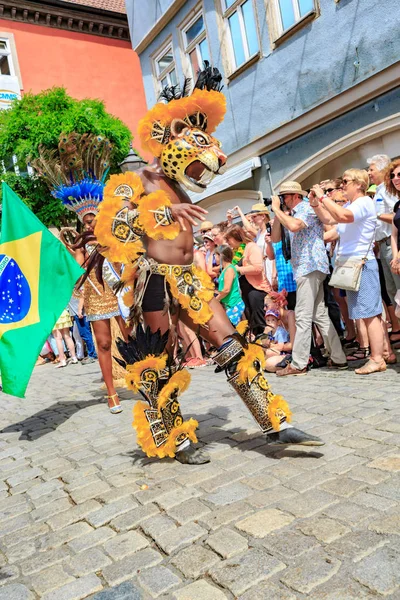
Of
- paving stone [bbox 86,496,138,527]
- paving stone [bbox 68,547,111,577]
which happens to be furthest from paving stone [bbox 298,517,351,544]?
paving stone [bbox 86,496,138,527]

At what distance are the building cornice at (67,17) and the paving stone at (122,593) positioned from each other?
2551 cm

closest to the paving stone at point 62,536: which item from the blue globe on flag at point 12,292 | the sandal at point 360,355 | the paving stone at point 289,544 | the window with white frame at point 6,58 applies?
the paving stone at point 289,544

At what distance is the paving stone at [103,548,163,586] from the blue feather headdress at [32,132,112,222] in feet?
12.2

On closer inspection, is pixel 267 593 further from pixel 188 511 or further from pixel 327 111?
pixel 327 111

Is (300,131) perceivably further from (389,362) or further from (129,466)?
(129,466)

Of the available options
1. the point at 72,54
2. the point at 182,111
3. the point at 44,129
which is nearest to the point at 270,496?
the point at 182,111

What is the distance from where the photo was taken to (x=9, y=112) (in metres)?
18.9

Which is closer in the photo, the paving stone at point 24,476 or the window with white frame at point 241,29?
the paving stone at point 24,476

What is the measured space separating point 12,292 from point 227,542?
132 inches

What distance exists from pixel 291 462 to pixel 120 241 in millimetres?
1586

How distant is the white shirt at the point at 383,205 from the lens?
5.25 metres

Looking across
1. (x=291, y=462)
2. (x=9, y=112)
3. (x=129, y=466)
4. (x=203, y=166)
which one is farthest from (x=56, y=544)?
(x=9, y=112)

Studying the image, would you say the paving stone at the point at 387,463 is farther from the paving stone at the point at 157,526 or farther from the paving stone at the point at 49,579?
the paving stone at the point at 49,579

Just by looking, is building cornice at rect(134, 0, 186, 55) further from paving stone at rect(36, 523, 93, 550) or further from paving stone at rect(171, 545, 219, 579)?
paving stone at rect(171, 545, 219, 579)
